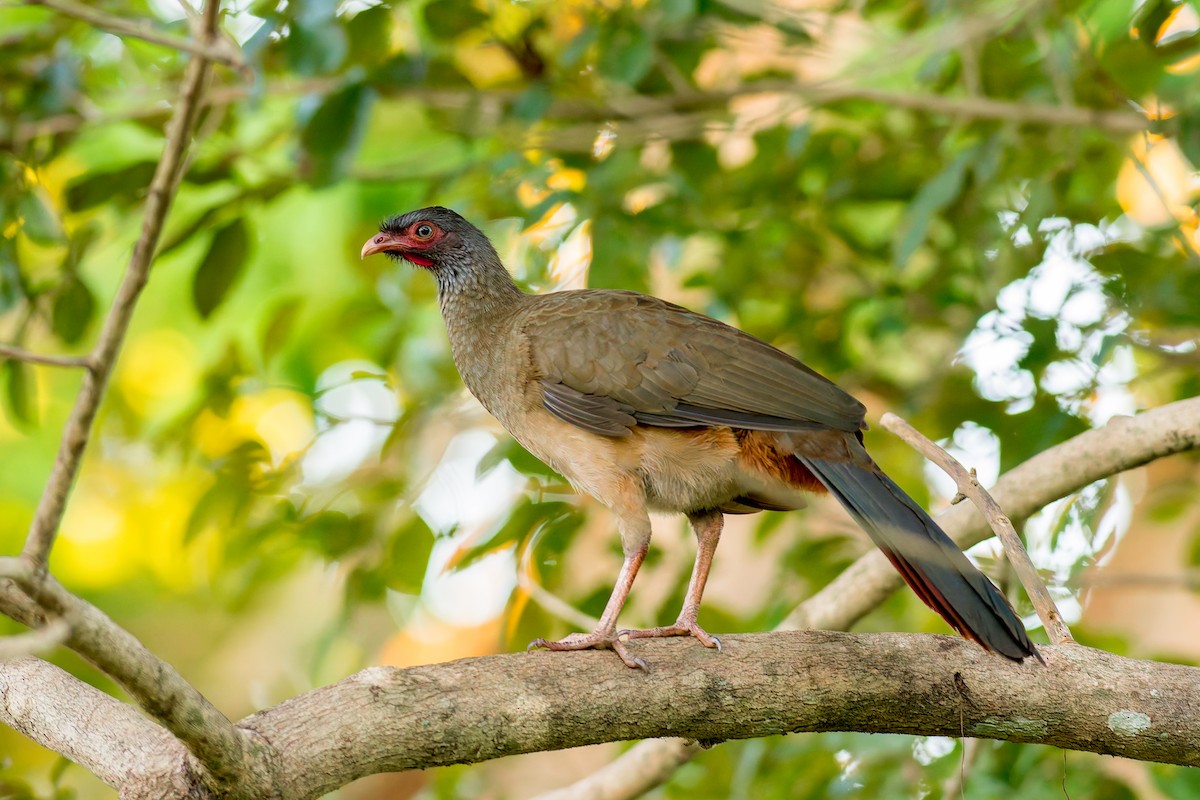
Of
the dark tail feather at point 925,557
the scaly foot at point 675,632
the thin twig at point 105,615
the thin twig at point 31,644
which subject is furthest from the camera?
the scaly foot at point 675,632

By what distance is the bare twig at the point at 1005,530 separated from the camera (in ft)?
8.57

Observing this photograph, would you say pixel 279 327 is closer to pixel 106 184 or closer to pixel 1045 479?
pixel 106 184

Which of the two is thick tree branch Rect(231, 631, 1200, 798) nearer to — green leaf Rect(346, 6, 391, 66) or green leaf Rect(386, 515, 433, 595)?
green leaf Rect(386, 515, 433, 595)

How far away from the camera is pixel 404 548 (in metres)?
3.72

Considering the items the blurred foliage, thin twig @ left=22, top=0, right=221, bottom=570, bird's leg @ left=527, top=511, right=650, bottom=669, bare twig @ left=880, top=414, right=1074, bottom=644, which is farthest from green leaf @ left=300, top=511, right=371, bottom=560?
thin twig @ left=22, top=0, right=221, bottom=570

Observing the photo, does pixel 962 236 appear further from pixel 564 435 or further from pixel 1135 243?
pixel 564 435

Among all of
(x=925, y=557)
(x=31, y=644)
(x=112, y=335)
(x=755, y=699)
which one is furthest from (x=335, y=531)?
(x=31, y=644)

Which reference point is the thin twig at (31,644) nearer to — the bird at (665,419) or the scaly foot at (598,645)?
the scaly foot at (598,645)

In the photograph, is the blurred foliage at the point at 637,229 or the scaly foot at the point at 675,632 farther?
the blurred foliage at the point at 637,229

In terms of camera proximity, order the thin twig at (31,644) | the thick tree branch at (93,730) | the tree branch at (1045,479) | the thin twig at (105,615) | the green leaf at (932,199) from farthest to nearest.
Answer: the green leaf at (932,199) → the tree branch at (1045,479) → the thick tree branch at (93,730) → the thin twig at (105,615) → the thin twig at (31,644)

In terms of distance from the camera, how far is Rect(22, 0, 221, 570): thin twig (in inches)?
62.2

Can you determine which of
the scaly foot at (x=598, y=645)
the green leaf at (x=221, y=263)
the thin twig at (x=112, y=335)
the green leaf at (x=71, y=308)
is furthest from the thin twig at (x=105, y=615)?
the green leaf at (x=71, y=308)

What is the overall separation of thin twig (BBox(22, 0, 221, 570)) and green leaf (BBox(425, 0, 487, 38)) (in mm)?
2119

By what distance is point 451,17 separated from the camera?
13.3 ft
